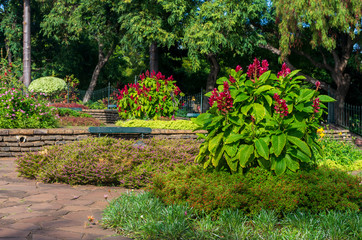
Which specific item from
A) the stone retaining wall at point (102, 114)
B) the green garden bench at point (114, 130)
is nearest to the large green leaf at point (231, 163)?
the green garden bench at point (114, 130)

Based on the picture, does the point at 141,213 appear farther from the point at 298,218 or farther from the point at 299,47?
the point at 299,47

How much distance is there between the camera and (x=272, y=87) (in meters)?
4.20

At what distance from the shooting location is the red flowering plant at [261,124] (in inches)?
158

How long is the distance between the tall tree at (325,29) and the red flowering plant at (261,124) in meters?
12.9

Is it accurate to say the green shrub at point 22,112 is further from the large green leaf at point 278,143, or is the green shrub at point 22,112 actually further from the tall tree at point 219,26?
the tall tree at point 219,26

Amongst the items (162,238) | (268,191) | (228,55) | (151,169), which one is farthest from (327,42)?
(162,238)

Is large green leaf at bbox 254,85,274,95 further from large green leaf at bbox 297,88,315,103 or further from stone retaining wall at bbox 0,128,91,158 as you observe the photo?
stone retaining wall at bbox 0,128,91,158

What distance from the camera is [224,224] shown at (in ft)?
11.8

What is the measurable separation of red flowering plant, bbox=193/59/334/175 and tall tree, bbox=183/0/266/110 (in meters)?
Result: 13.9

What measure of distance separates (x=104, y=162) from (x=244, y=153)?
2.74 meters

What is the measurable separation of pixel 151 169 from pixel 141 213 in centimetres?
197

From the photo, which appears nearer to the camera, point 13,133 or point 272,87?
point 272,87

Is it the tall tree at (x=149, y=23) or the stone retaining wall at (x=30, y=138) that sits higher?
the tall tree at (x=149, y=23)

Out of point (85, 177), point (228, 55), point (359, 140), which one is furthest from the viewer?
point (228, 55)
